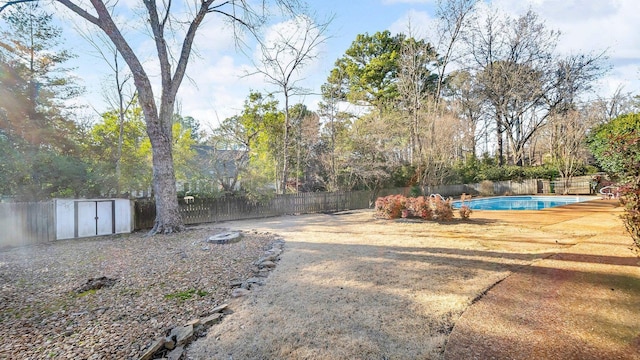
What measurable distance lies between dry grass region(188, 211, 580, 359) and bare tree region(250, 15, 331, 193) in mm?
7794

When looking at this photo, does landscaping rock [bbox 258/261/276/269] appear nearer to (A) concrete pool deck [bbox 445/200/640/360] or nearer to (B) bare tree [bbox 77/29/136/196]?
(A) concrete pool deck [bbox 445/200/640/360]

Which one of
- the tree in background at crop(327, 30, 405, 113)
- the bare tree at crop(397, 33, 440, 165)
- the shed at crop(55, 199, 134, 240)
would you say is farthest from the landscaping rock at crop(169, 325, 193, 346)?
the tree in background at crop(327, 30, 405, 113)

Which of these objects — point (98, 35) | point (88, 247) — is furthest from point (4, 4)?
point (88, 247)

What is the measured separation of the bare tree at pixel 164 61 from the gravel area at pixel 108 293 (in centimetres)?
193

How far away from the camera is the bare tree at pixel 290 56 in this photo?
11914 millimetres

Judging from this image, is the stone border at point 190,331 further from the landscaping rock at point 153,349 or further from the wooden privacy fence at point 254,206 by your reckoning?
the wooden privacy fence at point 254,206

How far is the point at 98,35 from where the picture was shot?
34.2 ft

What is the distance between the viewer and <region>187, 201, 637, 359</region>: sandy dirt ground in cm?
208

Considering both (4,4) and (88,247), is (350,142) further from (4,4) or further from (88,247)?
(4,4)

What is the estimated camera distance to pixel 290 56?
1229cm

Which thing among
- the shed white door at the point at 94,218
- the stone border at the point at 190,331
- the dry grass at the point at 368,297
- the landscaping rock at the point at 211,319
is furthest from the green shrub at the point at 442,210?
the shed white door at the point at 94,218

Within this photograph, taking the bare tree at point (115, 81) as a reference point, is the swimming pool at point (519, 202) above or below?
below

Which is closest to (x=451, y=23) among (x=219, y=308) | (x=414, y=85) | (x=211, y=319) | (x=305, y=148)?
(x=414, y=85)

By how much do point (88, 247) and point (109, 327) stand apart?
4.39 m
